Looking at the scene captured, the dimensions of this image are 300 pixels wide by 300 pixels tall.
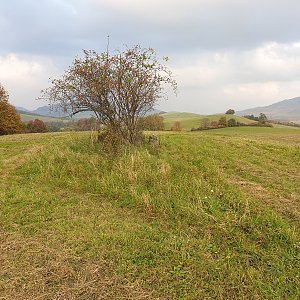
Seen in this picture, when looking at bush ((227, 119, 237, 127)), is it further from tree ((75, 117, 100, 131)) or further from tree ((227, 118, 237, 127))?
tree ((75, 117, 100, 131))

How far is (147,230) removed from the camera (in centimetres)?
491

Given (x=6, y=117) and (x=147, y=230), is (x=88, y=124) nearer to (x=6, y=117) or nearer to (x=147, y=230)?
(x=147, y=230)

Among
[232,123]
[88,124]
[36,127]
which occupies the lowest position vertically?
[232,123]

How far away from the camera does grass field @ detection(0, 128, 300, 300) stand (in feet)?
11.7

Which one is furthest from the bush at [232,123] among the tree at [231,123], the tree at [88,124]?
the tree at [88,124]

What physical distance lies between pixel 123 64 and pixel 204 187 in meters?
5.66

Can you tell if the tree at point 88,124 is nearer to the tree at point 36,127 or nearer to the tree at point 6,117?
the tree at point 6,117

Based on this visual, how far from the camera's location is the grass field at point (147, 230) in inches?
141

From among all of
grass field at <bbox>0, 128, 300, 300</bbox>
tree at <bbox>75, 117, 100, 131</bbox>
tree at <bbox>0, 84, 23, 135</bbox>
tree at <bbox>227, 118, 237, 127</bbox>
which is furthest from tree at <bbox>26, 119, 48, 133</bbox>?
grass field at <bbox>0, 128, 300, 300</bbox>

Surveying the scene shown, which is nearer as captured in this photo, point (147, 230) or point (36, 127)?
point (147, 230)

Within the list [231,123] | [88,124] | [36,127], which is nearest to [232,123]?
[231,123]

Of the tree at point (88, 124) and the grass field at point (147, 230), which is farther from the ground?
the tree at point (88, 124)

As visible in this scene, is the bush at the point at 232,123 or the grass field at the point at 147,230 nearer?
the grass field at the point at 147,230

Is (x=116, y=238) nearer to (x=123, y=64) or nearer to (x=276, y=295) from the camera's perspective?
(x=276, y=295)
